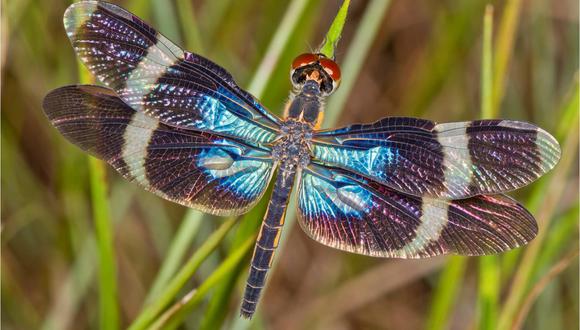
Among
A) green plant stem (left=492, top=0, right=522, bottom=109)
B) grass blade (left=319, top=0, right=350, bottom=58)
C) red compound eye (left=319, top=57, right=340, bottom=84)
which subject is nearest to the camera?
grass blade (left=319, top=0, right=350, bottom=58)

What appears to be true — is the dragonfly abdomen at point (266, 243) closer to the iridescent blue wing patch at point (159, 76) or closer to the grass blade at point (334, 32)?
the iridescent blue wing patch at point (159, 76)

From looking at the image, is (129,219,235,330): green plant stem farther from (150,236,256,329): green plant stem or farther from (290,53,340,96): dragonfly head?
(290,53,340,96): dragonfly head

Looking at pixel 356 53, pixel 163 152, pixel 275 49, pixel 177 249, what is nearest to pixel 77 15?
pixel 163 152

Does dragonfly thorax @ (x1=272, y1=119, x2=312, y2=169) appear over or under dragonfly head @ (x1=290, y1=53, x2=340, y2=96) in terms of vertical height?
under

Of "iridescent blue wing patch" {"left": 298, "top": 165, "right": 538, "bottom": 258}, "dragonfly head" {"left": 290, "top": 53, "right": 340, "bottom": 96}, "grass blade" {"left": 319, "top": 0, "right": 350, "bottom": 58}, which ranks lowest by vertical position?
"iridescent blue wing patch" {"left": 298, "top": 165, "right": 538, "bottom": 258}

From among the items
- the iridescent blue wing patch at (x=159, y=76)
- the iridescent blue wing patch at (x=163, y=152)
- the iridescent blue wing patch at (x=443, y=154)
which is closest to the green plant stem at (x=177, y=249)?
the iridescent blue wing patch at (x=163, y=152)

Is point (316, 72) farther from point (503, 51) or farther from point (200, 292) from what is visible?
point (200, 292)

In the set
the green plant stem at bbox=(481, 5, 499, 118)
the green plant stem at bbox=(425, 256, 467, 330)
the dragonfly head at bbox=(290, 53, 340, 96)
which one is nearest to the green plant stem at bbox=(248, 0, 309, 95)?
the dragonfly head at bbox=(290, 53, 340, 96)

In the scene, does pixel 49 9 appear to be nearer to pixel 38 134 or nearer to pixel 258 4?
pixel 38 134
